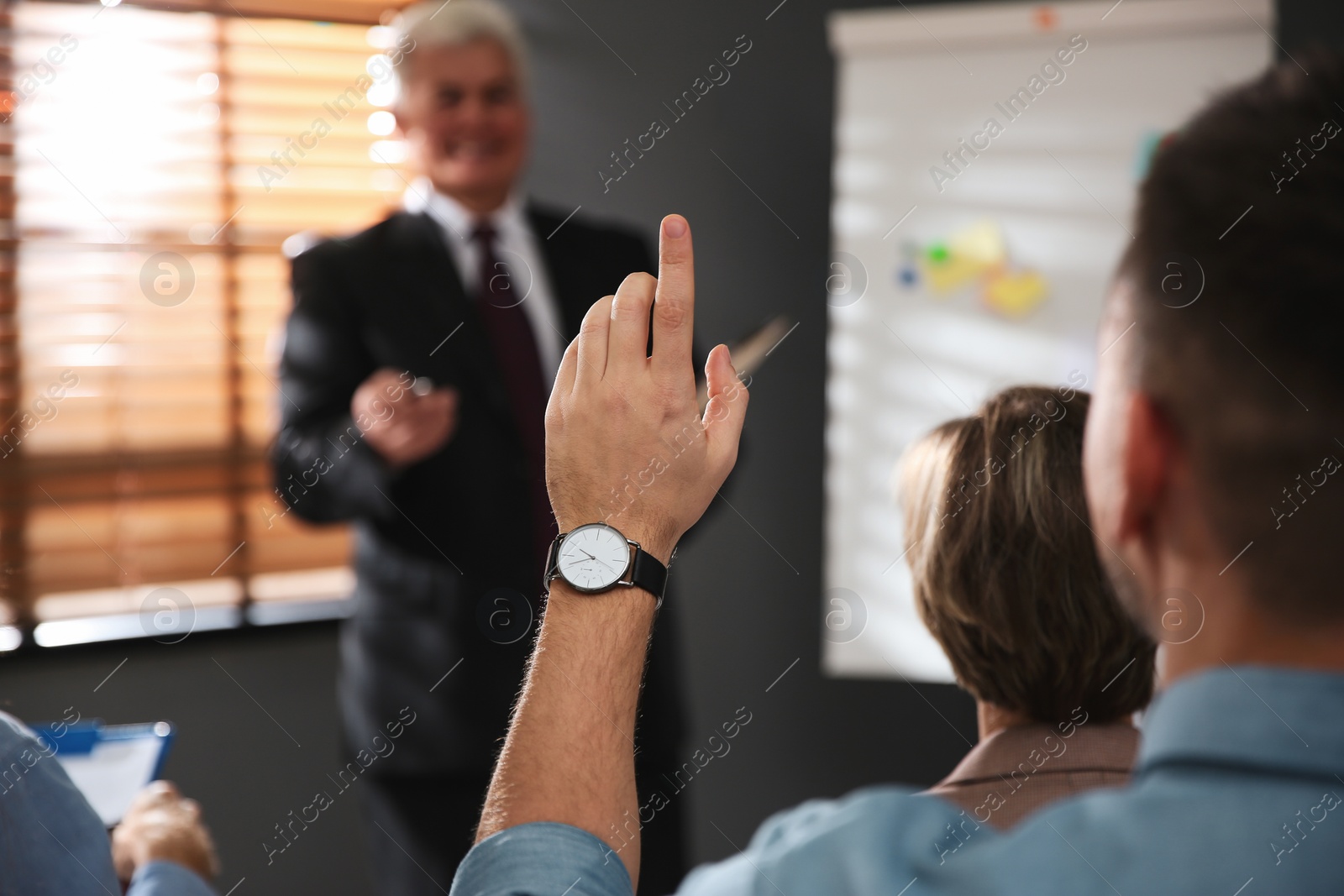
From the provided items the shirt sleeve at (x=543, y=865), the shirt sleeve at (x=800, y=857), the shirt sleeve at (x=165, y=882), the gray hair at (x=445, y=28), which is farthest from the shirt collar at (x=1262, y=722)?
the gray hair at (x=445, y=28)

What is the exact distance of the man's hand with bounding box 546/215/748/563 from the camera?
2.19 ft

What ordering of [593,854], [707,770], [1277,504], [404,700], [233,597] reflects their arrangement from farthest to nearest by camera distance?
[707,770] → [233,597] → [404,700] → [593,854] → [1277,504]

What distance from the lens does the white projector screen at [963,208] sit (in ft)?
7.76

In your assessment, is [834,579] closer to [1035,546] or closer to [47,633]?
[1035,546]

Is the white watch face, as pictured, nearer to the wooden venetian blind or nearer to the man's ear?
the man's ear

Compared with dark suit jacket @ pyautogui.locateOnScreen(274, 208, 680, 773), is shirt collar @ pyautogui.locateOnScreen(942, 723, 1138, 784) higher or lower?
lower

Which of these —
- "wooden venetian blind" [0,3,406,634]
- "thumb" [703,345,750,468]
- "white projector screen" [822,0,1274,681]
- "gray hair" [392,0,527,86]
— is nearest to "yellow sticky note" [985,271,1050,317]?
"white projector screen" [822,0,1274,681]

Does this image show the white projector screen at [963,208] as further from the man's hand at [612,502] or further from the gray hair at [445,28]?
the man's hand at [612,502]

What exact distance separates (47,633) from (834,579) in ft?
6.21

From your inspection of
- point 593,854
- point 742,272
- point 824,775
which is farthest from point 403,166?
point 593,854

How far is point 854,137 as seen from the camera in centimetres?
254

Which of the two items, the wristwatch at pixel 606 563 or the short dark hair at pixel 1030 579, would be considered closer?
the wristwatch at pixel 606 563

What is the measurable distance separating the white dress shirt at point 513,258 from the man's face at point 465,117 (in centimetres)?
4

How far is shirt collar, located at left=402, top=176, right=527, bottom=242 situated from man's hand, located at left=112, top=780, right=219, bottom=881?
3.87 ft
